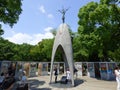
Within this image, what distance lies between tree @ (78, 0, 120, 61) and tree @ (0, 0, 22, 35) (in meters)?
10.2

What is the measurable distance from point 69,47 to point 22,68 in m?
8.43

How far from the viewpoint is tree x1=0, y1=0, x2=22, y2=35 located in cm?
1631

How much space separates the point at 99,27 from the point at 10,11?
12.5m

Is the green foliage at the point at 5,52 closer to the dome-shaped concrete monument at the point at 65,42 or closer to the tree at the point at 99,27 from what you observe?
the tree at the point at 99,27

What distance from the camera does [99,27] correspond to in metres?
24.7

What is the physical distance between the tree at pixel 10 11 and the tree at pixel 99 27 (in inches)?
403

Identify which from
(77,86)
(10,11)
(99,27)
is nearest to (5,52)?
(99,27)

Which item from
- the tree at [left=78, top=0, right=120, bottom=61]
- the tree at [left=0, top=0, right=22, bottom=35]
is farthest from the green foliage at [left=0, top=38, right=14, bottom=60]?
the tree at [left=0, top=0, right=22, bottom=35]

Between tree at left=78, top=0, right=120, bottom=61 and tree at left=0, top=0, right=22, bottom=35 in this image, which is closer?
tree at left=0, top=0, right=22, bottom=35

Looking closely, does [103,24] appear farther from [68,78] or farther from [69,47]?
[68,78]

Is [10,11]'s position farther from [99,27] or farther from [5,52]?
[5,52]

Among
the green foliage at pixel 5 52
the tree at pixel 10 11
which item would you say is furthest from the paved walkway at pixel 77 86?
the green foliage at pixel 5 52

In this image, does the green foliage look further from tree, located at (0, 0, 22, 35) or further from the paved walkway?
the paved walkway

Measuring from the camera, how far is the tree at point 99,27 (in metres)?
23.8
